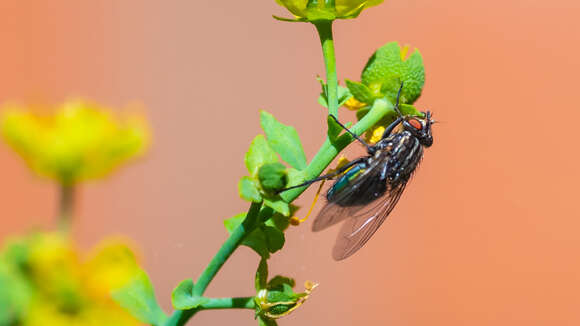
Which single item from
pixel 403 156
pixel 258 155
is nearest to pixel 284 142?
pixel 258 155

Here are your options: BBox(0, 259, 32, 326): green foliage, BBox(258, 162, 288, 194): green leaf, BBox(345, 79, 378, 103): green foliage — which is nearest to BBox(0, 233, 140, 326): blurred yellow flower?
BBox(0, 259, 32, 326): green foliage

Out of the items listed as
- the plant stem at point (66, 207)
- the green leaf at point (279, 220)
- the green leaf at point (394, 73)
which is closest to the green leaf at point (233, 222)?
the green leaf at point (279, 220)

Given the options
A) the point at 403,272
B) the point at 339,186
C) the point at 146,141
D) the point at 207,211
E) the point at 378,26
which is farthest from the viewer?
the point at 378,26

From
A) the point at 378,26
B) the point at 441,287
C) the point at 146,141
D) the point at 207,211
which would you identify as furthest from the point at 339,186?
the point at 378,26

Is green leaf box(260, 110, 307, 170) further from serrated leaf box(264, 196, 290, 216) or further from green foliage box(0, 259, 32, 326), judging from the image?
green foliage box(0, 259, 32, 326)

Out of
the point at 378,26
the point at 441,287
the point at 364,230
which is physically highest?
the point at 378,26

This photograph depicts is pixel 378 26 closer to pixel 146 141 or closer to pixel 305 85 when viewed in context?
pixel 305 85
